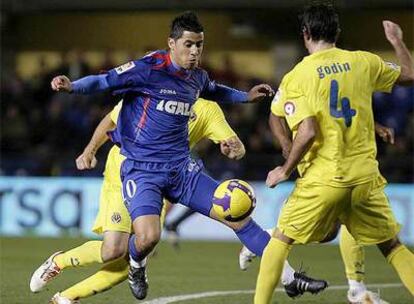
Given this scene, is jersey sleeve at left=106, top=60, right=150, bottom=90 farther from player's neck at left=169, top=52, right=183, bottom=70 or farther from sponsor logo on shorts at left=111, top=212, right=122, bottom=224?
sponsor logo on shorts at left=111, top=212, right=122, bottom=224

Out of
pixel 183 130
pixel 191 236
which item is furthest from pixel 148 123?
pixel 191 236

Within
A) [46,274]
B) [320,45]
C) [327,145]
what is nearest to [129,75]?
[320,45]

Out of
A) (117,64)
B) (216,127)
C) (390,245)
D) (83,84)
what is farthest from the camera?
(117,64)

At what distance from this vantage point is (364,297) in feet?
28.1

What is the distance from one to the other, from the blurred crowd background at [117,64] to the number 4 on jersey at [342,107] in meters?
10.5

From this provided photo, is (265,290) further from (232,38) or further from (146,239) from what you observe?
(232,38)

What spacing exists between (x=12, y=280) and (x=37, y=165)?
8.16 metres

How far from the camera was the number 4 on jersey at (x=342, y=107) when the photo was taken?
7.43 m

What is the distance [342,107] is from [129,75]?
62.6 inches

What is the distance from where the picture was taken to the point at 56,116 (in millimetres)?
20516

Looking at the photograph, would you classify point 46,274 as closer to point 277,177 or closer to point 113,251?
→ point 113,251

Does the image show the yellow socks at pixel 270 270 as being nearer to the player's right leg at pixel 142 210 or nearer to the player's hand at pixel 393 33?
the player's right leg at pixel 142 210

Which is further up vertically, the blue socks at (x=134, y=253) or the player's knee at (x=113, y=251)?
the blue socks at (x=134, y=253)

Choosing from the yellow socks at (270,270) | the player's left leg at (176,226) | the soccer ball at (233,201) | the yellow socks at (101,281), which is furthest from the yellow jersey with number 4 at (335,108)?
the player's left leg at (176,226)
